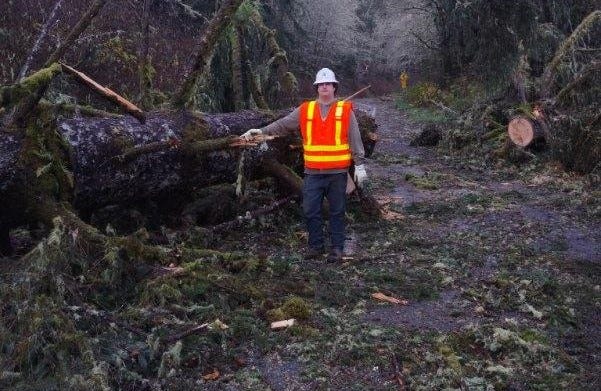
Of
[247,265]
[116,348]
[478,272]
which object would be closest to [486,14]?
[478,272]

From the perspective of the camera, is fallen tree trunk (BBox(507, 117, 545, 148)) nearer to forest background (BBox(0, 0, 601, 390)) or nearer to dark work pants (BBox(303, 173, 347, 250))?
forest background (BBox(0, 0, 601, 390))

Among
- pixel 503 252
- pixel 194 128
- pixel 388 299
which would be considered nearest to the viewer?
pixel 388 299

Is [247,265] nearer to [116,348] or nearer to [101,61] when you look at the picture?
[116,348]

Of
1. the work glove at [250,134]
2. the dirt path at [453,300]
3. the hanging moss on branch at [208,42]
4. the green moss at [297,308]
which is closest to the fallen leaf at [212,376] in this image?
the dirt path at [453,300]

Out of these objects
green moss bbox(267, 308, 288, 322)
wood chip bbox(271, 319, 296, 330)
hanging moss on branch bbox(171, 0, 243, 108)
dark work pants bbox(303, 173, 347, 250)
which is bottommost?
wood chip bbox(271, 319, 296, 330)

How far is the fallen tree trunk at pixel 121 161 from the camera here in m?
5.05

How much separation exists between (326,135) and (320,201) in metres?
0.69

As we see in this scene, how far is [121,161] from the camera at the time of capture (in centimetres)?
565

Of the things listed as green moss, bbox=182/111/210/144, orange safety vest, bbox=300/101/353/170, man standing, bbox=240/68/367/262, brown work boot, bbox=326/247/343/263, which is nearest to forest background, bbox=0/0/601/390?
green moss, bbox=182/111/210/144

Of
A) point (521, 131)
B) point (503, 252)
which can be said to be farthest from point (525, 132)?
point (503, 252)

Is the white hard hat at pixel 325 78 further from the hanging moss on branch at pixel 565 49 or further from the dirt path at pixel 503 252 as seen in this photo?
the hanging moss on branch at pixel 565 49

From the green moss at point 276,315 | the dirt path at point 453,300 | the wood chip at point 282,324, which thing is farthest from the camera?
the green moss at point 276,315

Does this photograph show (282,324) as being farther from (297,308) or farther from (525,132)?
(525,132)

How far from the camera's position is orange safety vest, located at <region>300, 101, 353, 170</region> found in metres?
6.18
